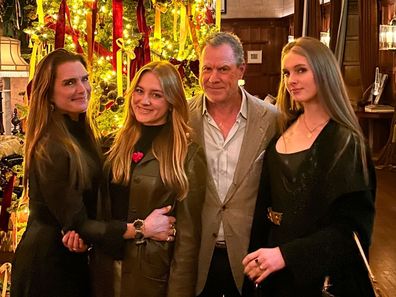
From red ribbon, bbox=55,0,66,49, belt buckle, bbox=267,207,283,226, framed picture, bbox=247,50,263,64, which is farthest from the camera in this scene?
framed picture, bbox=247,50,263,64

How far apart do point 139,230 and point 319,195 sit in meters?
0.66

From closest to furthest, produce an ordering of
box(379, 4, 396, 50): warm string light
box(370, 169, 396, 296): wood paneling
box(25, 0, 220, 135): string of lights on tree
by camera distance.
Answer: box(25, 0, 220, 135): string of lights on tree → box(370, 169, 396, 296): wood paneling → box(379, 4, 396, 50): warm string light

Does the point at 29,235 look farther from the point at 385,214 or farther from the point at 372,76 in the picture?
the point at 372,76

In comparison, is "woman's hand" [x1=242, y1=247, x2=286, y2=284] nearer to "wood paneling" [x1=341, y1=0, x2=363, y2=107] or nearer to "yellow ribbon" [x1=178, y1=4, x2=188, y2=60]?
"yellow ribbon" [x1=178, y1=4, x2=188, y2=60]

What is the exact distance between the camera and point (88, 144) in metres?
2.36

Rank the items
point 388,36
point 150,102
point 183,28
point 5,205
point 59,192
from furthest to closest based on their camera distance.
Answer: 1. point 388,36
2. point 183,28
3. point 5,205
4. point 150,102
5. point 59,192

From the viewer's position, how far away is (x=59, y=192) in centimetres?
214

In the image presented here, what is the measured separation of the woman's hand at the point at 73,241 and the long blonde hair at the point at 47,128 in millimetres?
185

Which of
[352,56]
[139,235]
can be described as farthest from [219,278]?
[352,56]

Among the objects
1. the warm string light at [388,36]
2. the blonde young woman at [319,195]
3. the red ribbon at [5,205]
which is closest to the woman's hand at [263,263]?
the blonde young woman at [319,195]

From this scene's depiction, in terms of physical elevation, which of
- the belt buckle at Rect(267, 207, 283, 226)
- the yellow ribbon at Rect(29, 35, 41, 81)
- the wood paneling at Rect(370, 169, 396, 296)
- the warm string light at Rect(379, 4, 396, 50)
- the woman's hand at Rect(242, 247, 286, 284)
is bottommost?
the wood paneling at Rect(370, 169, 396, 296)

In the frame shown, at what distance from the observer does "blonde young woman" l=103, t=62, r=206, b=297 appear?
221 centimetres

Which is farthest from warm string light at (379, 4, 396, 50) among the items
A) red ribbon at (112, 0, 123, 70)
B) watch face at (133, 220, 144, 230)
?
watch face at (133, 220, 144, 230)

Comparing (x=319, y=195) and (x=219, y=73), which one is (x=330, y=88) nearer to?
(x=319, y=195)
